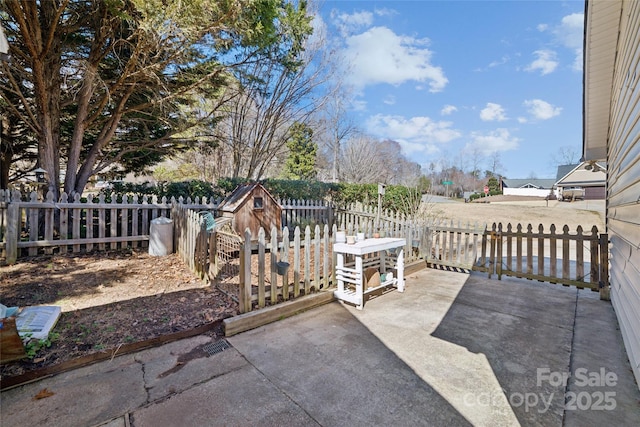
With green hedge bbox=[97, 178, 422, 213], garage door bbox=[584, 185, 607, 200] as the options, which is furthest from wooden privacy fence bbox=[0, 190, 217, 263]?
garage door bbox=[584, 185, 607, 200]

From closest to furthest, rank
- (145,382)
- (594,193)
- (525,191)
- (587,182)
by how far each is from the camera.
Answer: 1. (145,382)
2. (594,193)
3. (587,182)
4. (525,191)

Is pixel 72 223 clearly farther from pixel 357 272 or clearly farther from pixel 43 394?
pixel 357 272

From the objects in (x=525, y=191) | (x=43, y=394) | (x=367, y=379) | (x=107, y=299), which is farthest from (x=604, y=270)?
(x=525, y=191)

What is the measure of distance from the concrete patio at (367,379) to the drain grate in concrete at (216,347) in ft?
0.23

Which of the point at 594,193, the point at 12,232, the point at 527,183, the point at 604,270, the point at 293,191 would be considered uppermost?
the point at 527,183

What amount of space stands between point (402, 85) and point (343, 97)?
9.58 m

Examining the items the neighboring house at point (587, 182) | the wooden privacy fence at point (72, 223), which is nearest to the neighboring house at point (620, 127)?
the wooden privacy fence at point (72, 223)

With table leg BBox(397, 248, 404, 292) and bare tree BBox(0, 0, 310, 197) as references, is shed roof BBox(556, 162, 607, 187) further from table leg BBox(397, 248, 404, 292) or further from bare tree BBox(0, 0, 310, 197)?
bare tree BBox(0, 0, 310, 197)

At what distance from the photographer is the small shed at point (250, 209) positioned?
6.79m

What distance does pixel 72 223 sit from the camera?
5.91 metres

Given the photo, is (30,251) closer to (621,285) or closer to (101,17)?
(101,17)

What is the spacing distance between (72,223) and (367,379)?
6.70m

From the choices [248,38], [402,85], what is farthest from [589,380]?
[402,85]

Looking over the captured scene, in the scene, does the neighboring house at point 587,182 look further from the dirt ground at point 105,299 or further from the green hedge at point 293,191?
the dirt ground at point 105,299
